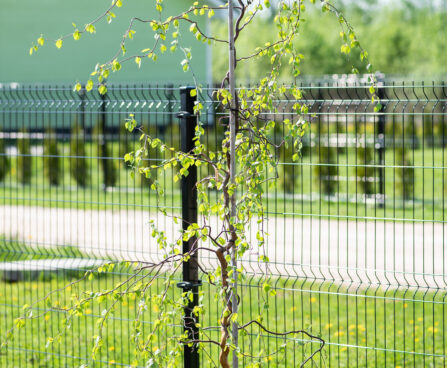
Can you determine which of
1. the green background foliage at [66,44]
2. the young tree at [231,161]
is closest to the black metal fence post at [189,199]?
the young tree at [231,161]

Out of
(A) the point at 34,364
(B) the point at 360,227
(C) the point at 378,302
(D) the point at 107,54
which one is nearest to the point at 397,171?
(B) the point at 360,227

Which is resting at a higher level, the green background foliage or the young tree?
the green background foliage

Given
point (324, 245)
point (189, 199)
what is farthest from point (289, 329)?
point (324, 245)

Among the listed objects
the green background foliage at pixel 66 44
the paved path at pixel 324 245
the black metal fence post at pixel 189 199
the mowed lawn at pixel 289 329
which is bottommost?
the mowed lawn at pixel 289 329

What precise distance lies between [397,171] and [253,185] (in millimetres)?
11617

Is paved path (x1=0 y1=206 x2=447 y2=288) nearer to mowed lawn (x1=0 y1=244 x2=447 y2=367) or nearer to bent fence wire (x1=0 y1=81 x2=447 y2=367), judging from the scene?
bent fence wire (x1=0 y1=81 x2=447 y2=367)

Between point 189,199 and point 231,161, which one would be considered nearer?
point 231,161

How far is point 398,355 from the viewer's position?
20.9 ft

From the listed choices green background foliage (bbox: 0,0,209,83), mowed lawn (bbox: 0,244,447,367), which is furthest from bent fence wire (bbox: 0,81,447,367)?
green background foliage (bbox: 0,0,209,83)

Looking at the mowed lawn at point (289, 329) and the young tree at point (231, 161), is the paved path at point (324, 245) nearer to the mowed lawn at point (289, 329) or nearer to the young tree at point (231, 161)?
the mowed lawn at point (289, 329)

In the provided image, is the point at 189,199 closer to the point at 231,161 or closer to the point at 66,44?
the point at 231,161

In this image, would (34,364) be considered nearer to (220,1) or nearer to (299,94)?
(299,94)

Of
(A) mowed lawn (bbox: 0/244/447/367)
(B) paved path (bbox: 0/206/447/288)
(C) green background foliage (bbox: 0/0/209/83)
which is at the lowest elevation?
(A) mowed lawn (bbox: 0/244/447/367)

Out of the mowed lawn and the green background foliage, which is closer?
the mowed lawn
